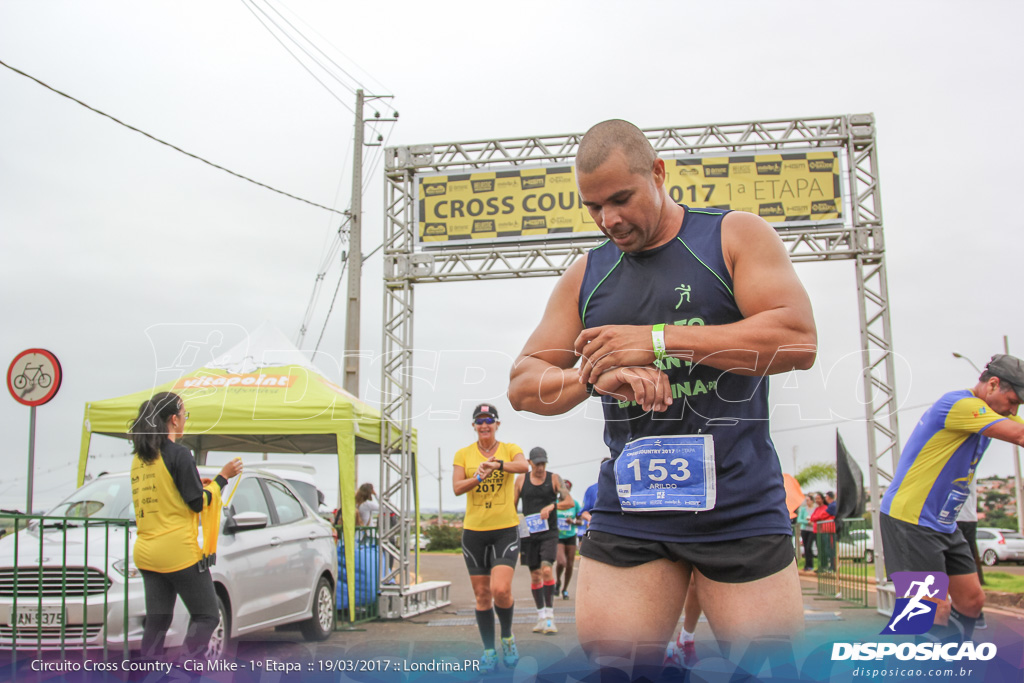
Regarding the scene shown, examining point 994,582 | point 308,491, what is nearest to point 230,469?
point 308,491

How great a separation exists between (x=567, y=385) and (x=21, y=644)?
12.3 ft

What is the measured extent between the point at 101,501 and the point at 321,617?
2.64 metres

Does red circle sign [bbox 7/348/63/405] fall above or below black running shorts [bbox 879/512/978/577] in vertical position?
above

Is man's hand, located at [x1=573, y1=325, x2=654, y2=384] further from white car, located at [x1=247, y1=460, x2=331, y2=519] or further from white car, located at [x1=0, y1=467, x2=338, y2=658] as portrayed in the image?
white car, located at [x1=247, y1=460, x2=331, y2=519]

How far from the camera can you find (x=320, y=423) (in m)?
9.76

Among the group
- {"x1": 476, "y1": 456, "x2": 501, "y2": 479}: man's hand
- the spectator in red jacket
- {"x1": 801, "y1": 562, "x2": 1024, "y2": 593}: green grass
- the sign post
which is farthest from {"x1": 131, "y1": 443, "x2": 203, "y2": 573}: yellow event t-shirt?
the spectator in red jacket

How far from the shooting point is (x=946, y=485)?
4578 mm

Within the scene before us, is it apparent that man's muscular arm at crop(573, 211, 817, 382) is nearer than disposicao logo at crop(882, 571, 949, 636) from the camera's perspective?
Yes

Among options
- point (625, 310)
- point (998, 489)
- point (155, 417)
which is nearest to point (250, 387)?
point (155, 417)

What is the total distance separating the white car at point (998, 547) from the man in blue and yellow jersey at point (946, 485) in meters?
21.4

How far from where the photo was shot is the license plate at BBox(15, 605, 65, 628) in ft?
14.9

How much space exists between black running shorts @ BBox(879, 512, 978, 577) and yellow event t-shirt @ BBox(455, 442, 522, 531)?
10.1 feet

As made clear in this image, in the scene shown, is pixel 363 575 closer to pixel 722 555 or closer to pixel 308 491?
pixel 308 491

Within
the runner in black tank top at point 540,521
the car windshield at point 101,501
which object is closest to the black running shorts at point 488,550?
the runner in black tank top at point 540,521
